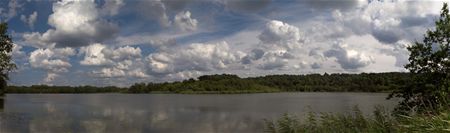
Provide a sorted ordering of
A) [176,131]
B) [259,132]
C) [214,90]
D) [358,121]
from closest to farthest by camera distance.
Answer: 1. [358,121]
2. [259,132]
3. [176,131]
4. [214,90]

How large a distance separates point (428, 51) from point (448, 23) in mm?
1447

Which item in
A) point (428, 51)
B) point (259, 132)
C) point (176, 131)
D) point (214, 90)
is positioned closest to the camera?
point (428, 51)

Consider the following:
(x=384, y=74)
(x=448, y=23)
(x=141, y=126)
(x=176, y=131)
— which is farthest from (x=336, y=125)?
(x=384, y=74)

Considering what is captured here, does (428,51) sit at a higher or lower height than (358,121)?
higher

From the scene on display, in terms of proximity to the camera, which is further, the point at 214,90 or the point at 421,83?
the point at 214,90

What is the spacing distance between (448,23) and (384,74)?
6568 inches

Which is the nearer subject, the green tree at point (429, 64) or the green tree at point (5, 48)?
the green tree at point (429, 64)

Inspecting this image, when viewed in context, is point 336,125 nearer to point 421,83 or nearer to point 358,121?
point 358,121

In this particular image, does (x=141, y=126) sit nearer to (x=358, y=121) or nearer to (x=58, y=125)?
(x=58, y=125)

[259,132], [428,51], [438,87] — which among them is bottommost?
[259,132]

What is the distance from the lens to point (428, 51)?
66.2ft

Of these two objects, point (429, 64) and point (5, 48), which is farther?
point (5, 48)

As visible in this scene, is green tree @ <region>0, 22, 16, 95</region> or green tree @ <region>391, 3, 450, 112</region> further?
green tree @ <region>0, 22, 16, 95</region>

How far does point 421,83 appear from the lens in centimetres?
2006
